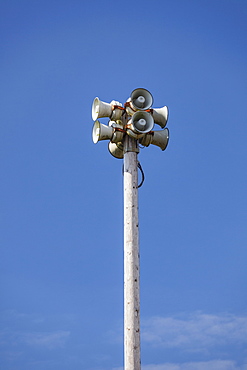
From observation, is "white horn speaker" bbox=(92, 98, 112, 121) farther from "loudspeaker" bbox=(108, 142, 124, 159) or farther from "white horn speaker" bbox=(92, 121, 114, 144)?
"loudspeaker" bbox=(108, 142, 124, 159)

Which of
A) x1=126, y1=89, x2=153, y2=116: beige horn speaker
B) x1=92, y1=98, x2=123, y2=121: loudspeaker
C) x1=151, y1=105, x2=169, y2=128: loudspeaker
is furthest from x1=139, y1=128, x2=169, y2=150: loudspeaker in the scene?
x1=92, y1=98, x2=123, y2=121: loudspeaker

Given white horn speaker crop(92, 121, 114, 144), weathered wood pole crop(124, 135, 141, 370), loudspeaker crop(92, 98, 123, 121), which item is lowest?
weathered wood pole crop(124, 135, 141, 370)

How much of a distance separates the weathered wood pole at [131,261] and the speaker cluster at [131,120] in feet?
0.77

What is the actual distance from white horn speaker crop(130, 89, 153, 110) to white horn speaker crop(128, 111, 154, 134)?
18 centimetres

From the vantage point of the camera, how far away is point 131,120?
1049cm

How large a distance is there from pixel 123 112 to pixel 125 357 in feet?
16.1

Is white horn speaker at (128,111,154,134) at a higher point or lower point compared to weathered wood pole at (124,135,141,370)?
higher

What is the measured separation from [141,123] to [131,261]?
2.84m

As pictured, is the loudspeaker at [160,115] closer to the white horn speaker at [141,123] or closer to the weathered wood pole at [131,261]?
the white horn speaker at [141,123]

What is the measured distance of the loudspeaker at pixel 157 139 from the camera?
10914 millimetres

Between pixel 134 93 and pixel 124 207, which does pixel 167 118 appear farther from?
pixel 124 207

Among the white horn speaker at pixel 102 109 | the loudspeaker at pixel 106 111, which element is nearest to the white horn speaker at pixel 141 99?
the loudspeaker at pixel 106 111

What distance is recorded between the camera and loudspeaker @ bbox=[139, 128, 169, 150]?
430 inches

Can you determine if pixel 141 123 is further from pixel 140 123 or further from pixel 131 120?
pixel 131 120
